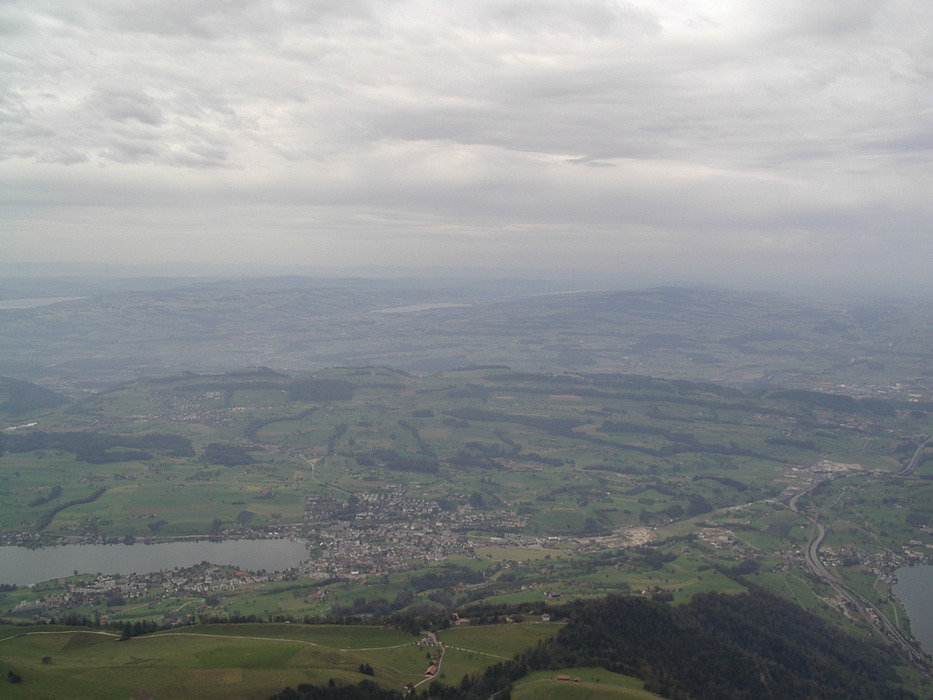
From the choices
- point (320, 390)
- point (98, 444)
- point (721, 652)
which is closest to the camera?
point (721, 652)

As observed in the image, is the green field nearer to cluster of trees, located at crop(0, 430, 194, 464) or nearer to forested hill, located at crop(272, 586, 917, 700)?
cluster of trees, located at crop(0, 430, 194, 464)

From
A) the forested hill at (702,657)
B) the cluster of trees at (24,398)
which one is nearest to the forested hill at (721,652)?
the forested hill at (702,657)

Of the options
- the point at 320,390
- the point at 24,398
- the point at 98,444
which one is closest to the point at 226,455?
the point at 98,444

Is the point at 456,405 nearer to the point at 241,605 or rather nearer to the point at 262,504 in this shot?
the point at 262,504

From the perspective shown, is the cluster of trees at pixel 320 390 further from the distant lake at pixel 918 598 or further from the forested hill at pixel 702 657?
the distant lake at pixel 918 598

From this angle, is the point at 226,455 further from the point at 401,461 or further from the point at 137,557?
the point at 137,557

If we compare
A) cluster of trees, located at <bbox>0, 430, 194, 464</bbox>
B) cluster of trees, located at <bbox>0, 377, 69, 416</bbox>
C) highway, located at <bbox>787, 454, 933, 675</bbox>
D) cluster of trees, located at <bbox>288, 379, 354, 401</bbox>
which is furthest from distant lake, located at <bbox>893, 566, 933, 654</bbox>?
cluster of trees, located at <bbox>0, 377, 69, 416</bbox>
